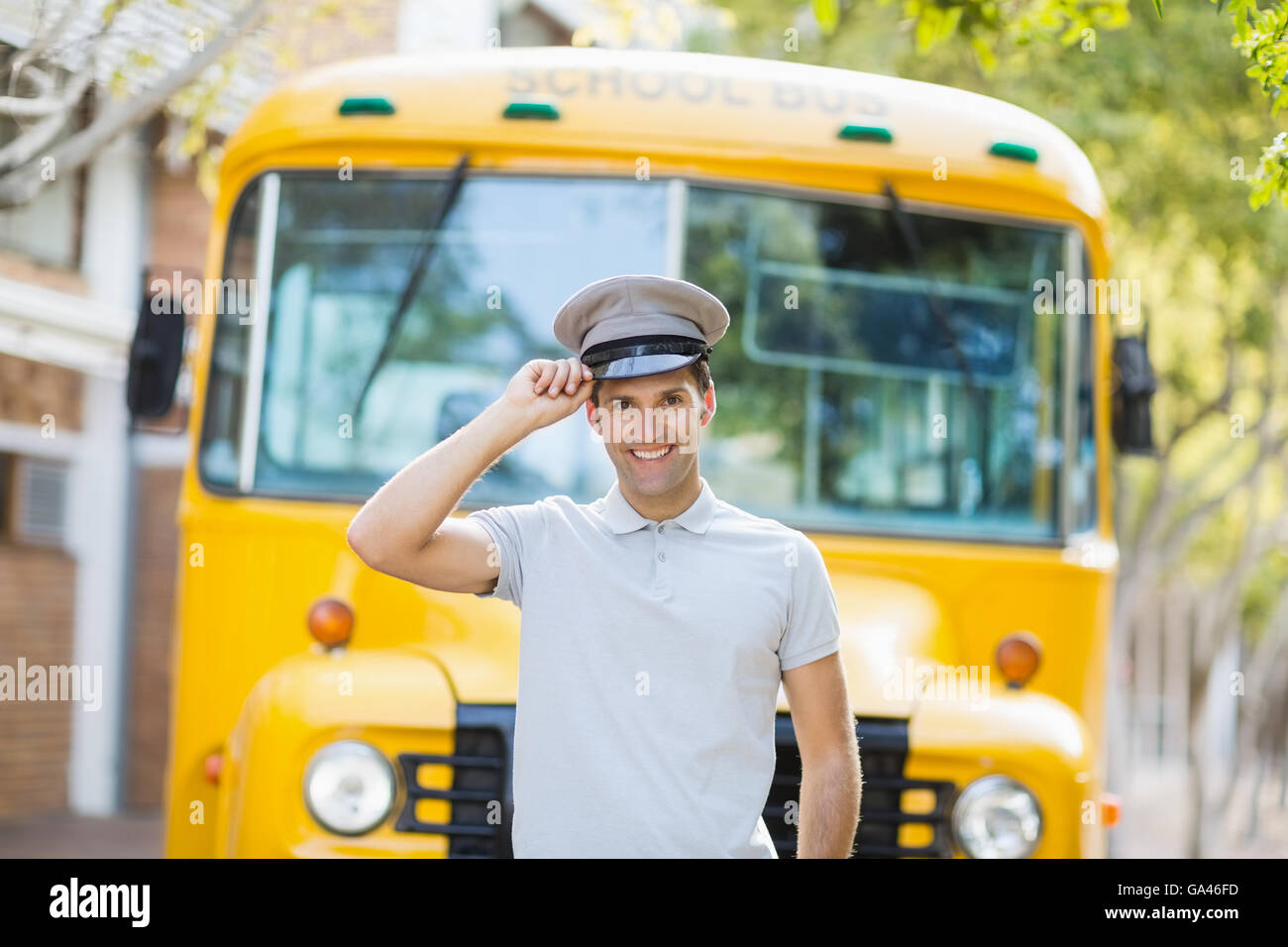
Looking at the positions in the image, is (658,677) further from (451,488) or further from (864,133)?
(864,133)

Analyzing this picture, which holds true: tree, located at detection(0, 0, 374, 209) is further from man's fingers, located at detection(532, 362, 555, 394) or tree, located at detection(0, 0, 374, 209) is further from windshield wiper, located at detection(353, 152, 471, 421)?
man's fingers, located at detection(532, 362, 555, 394)

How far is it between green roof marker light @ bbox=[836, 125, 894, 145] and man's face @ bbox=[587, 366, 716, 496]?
2067 millimetres

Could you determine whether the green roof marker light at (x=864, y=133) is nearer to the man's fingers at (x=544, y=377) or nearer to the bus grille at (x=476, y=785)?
the bus grille at (x=476, y=785)

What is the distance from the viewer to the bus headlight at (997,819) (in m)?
3.92

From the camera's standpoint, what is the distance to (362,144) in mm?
4512

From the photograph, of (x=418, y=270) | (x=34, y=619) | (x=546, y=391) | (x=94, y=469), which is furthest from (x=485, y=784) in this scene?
(x=94, y=469)

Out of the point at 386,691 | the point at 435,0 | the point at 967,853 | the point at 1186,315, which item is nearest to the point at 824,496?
the point at 967,853

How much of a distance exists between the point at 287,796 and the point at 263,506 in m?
0.93

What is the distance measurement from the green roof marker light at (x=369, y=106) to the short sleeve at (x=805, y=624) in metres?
2.32

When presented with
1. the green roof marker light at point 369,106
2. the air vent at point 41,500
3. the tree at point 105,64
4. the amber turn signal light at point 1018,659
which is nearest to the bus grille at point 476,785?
the amber turn signal light at point 1018,659

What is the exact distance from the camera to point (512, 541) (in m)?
2.81

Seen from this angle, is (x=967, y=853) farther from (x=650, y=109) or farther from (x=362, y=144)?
(x=362, y=144)

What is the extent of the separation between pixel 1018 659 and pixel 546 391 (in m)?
2.10
